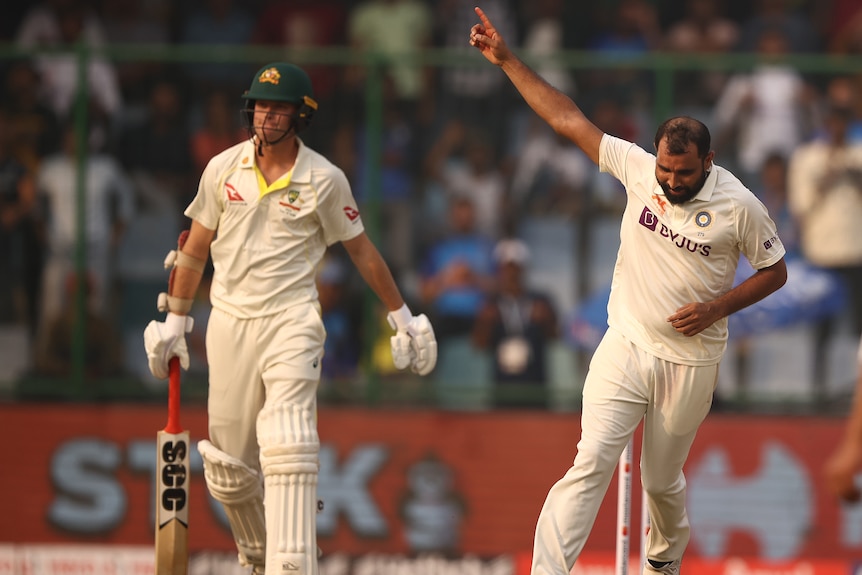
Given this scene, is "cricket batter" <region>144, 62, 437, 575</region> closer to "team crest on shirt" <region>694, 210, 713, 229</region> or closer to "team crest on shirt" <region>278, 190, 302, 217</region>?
"team crest on shirt" <region>278, 190, 302, 217</region>

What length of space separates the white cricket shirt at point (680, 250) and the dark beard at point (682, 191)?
0.08ft

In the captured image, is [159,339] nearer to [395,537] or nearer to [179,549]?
[179,549]

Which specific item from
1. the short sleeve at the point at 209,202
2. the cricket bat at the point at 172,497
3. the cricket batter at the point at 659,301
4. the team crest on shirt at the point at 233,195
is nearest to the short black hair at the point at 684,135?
the cricket batter at the point at 659,301

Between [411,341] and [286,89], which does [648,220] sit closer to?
[411,341]

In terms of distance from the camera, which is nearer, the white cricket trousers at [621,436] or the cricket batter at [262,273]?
the white cricket trousers at [621,436]

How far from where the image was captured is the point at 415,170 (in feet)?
35.2

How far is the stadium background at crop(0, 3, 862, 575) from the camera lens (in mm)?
10492

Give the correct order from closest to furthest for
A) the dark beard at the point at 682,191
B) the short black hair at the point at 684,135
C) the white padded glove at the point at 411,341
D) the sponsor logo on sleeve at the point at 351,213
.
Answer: the short black hair at the point at 684,135 < the dark beard at the point at 682,191 < the sponsor logo on sleeve at the point at 351,213 < the white padded glove at the point at 411,341

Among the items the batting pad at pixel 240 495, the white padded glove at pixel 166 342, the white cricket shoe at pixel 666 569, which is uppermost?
the white padded glove at pixel 166 342

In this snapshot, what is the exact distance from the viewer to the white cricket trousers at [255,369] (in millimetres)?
7262

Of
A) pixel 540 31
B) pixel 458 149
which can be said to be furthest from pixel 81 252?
pixel 540 31

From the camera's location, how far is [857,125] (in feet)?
34.2

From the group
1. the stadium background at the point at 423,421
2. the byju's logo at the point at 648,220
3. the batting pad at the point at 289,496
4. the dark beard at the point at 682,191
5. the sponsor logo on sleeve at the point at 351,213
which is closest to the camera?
the dark beard at the point at 682,191

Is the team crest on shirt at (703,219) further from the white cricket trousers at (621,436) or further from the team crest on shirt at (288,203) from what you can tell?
the team crest on shirt at (288,203)
